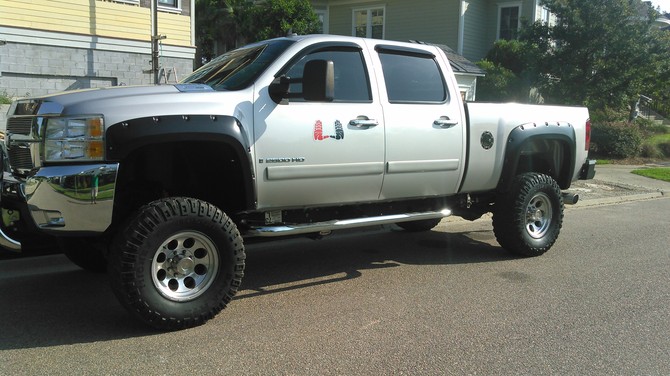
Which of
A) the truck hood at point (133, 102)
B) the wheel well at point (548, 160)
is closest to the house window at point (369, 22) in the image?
the wheel well at point (548, 160)

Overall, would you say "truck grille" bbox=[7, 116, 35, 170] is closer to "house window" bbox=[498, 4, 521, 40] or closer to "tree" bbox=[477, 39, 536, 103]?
"tree" bbox=[477, 39, 536, 103]

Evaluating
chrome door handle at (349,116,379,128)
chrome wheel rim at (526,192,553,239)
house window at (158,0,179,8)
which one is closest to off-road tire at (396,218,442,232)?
chrome wheel rim at (526,192,553,239)

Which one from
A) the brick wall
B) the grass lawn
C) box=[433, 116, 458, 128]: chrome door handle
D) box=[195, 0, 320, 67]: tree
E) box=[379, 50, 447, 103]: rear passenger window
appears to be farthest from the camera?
box=[195, 0, 320, 67]: tree

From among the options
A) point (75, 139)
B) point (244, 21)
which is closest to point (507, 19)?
point (244, 21)

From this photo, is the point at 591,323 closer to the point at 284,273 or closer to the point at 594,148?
the point at 284,273

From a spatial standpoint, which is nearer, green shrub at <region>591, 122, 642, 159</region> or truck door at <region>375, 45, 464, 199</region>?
truck door at <region>375, 45, 464, 199</region>

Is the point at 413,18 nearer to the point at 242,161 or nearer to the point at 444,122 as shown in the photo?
the point at 444,122

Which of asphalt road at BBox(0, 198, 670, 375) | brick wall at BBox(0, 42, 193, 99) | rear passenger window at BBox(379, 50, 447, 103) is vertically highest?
brick wall at BBox(0, 42, 193, 99)

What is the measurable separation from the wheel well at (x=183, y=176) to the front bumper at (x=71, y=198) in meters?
0.35

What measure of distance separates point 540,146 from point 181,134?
436 centimetres

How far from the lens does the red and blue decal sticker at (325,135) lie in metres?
4.74

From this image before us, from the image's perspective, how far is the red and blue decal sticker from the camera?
4.74 metres

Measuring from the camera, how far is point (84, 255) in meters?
5.32

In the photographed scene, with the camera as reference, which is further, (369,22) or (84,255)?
(369,22)
